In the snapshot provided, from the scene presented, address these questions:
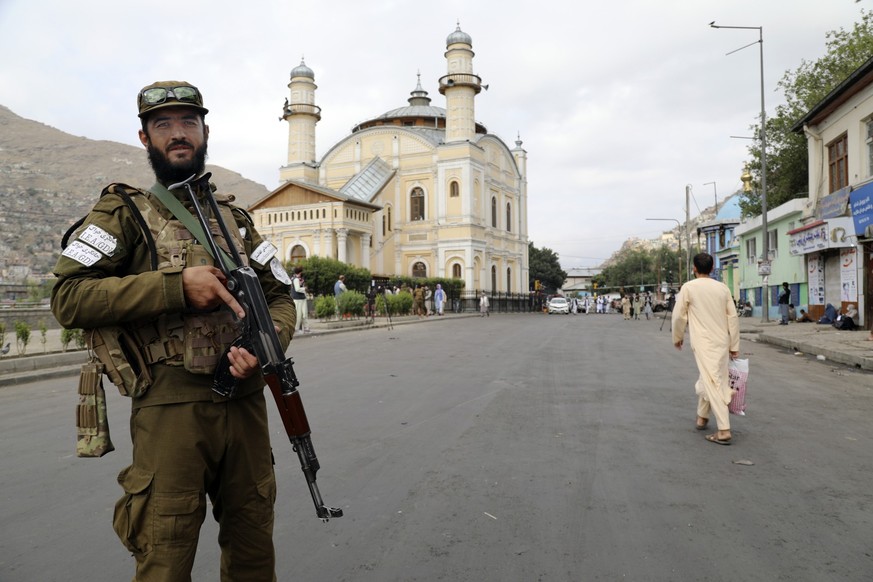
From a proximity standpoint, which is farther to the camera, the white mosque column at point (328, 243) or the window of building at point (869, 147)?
the white mosque column at point (328, 243)

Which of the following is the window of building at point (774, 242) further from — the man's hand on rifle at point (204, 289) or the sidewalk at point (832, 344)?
the man's hand on rifle at point (204, 289)

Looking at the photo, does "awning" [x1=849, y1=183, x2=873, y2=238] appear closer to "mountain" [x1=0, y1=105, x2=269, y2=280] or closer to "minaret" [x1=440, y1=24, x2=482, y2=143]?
"minaret" [x1=440, y1=24, x2=482, y2=143]

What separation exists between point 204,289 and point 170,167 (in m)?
0.53

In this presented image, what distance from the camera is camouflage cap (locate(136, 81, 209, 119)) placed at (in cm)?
218

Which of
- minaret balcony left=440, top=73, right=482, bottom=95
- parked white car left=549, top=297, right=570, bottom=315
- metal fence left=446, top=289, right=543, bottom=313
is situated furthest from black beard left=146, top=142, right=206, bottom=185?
minaret balcony left=440, top=73, right=482, bottom=95

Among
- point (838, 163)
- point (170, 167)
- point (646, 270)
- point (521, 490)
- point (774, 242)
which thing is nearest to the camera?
point (170, 167)

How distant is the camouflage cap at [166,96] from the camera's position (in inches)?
85.7

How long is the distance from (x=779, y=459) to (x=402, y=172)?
158 feet

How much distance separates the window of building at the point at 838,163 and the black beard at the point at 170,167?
74.3ft

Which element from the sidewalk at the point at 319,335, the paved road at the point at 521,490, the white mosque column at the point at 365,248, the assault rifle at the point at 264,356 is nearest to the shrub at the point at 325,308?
the sidewalk at the point at 319,335

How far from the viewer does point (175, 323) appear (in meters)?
2.03

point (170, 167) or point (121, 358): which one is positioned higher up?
point (170, 167)

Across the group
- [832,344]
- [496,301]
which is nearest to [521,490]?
[832,344]

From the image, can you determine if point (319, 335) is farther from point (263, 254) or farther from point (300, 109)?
point (300, 109)
